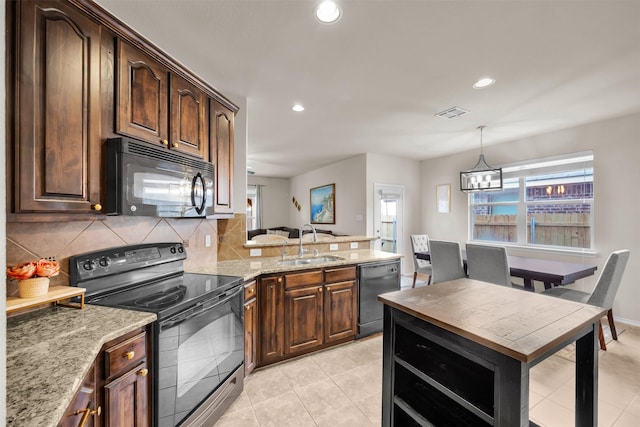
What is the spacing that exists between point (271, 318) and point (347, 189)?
3.92m

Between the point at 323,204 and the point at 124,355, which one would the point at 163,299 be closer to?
the point at 124,355

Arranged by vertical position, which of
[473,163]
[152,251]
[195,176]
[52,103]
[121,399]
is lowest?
[121,399]

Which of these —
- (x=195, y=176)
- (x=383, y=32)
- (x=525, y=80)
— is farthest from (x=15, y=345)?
(x=525, y=80)

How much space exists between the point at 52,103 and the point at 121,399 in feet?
4.42

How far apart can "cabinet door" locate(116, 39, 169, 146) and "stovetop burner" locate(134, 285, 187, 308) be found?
953 millimetres

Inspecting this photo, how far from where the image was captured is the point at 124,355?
1.16 meters

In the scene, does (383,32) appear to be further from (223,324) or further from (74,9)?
(223,324)

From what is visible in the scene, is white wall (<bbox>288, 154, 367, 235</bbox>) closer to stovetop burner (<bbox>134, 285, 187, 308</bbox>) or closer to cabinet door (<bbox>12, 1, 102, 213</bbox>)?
stovetop burner (<bbox>134, 285, 187, 308</bbox>)

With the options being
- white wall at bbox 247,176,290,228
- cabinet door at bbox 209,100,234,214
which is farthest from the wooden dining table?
white wall at bbox 247,176,290,228

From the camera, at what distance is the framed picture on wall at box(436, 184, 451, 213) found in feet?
17.7

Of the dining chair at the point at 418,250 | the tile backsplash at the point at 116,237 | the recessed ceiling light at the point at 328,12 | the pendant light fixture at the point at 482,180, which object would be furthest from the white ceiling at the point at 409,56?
the dining chair at the point at 418,250

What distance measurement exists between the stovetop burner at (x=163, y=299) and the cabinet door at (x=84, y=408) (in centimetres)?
41

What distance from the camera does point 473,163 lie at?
16.4 ft

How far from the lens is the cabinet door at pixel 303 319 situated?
7.89 feet
